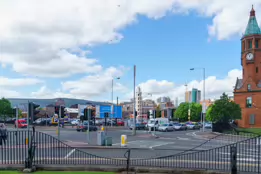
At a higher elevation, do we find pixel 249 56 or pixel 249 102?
pixel 249 56

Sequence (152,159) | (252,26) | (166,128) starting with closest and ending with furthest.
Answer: (152,159)
(166,128)
(252,26)

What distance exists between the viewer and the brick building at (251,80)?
60.1 metres

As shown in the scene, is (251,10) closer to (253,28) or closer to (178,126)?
(253,28)

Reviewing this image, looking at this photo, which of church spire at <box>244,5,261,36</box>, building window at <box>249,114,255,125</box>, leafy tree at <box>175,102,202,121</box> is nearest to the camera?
building window at <box>249,114,255,125</box>

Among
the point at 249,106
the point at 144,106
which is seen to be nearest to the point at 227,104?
the point at 249,106

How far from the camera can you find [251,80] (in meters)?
60.9

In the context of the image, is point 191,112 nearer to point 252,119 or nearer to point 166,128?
point 252,119

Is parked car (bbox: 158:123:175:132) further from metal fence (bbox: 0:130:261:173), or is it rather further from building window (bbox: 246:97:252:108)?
metal fence (bbox: 0:130:261:173)

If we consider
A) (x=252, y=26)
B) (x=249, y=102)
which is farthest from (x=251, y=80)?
(x=252, y=26)

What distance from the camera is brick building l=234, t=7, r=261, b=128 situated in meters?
60.1

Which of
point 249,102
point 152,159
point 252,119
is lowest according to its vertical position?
point 252,119

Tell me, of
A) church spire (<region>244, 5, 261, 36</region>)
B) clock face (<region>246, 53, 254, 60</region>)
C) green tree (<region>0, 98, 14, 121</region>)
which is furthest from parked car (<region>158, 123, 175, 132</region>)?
green tree (<region>0, 98, 14, 121</region>)

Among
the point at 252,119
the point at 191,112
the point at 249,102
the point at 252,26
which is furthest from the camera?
the point at 191,112

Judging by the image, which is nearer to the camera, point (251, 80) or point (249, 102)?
point (251, 80)
